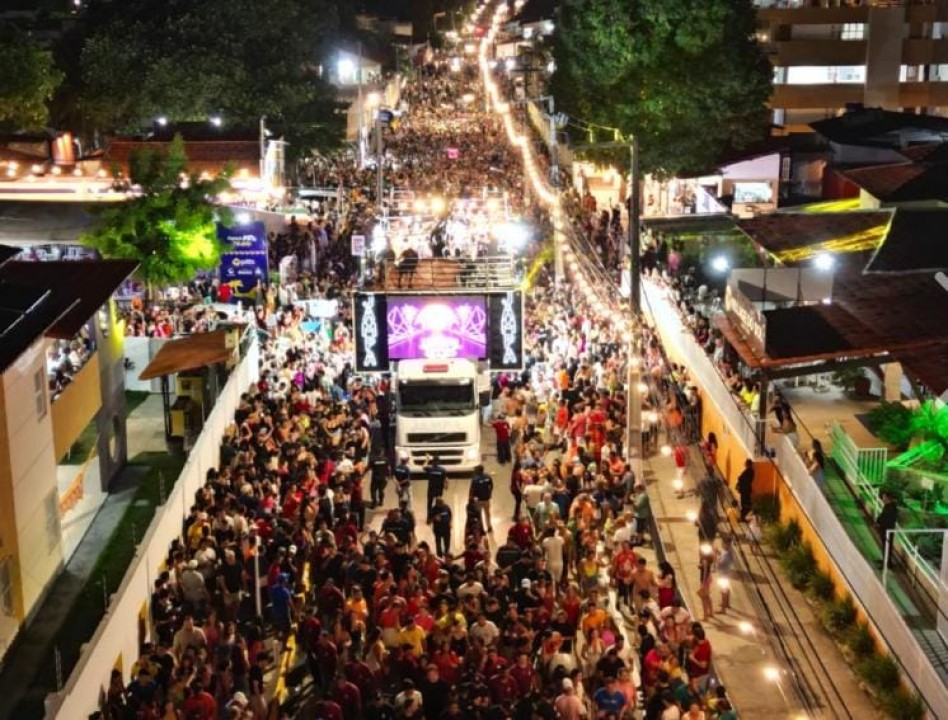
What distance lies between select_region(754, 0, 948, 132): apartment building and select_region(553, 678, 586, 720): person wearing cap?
1953 inches

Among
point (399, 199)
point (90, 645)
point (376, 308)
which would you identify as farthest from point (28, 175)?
point (90, 645)

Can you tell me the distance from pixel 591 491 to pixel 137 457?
33.8 feet

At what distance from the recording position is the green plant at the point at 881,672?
15.6 meters

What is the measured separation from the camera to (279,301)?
34844mm

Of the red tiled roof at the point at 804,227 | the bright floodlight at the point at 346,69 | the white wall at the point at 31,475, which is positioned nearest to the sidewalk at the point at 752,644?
the red tiled roof at the point at 804,227

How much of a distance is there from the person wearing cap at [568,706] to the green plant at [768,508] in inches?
343

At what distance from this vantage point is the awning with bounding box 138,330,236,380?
1021 inches

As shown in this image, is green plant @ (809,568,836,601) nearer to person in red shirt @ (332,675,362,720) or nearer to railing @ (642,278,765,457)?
railing @ (642,278,765,457)

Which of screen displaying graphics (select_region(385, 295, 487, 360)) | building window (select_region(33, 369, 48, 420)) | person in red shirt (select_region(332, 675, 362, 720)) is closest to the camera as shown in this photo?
person in red shirt (select_region(332, 675, 362, 720))

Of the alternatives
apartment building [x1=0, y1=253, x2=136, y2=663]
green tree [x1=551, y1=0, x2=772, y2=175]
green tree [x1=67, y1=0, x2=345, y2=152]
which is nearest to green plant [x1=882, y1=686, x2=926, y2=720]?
apartment building [x1=0, y1=253, x2=136, y2=663]

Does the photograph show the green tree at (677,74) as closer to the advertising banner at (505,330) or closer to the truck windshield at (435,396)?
the advertising banner at (505,330)

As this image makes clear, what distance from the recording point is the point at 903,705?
15008mm

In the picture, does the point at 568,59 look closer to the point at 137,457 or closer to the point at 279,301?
the point at 279,301

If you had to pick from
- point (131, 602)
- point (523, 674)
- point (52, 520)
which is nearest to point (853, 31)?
point (52, 520)
